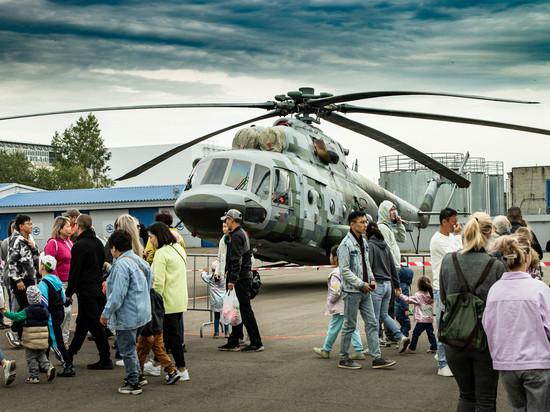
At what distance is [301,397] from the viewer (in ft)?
21.4

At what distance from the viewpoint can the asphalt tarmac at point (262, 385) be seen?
630 centimetres

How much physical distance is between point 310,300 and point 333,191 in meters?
4.16

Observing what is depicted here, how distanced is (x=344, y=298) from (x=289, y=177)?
786 centimetres

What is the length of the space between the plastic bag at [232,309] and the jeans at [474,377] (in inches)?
182

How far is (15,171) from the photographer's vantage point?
76.7 m

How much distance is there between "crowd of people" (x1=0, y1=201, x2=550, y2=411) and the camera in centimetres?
453

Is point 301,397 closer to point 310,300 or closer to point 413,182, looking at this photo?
point 310,300

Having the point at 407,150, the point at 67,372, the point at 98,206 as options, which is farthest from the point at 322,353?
the point at 98,206

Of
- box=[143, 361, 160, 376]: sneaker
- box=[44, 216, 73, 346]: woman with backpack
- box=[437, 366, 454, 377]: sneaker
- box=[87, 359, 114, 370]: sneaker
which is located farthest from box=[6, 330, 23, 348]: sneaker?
box=[437, 366, 454, 377]: sneaker

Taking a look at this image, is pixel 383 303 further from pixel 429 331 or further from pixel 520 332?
pixel 520 332

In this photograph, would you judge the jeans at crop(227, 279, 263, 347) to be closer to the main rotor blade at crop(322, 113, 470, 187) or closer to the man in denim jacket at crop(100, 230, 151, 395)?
the man in denim jacket at crop(100, 230, 151, 395)

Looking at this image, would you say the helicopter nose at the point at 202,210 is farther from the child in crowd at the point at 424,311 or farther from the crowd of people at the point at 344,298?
the child in crowd at the point at 424,311

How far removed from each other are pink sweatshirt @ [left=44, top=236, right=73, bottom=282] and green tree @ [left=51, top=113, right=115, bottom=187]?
6701 cm

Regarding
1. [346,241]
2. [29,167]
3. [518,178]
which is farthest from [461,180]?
Result: [29,167]
